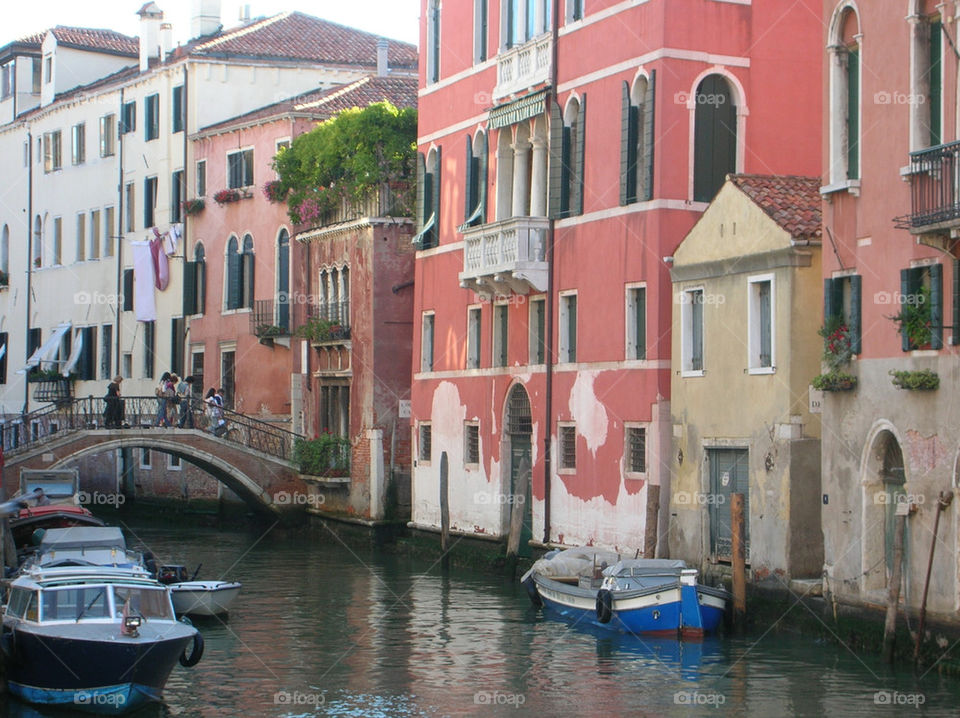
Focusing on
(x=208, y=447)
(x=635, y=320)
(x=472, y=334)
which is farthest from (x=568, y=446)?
(x=208, y=447)

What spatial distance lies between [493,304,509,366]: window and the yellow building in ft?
17.9

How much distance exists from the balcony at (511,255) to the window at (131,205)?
707 inches

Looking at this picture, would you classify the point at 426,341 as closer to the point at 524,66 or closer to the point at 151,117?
the point at 524,66

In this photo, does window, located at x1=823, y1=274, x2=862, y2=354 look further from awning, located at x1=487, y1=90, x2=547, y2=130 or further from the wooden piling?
awning, located at x1=487, y1=90, x2=547, y2=130

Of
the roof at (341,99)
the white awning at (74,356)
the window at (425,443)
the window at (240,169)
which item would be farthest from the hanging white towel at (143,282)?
the window at (425,443)

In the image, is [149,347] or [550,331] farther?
[149,347]

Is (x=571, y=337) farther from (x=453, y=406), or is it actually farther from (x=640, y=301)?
(x=453, y=406)

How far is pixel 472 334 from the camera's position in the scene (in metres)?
29.0

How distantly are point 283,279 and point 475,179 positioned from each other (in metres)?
9.50

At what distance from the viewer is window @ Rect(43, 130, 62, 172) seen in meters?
47.4

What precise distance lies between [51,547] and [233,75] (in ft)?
66.6

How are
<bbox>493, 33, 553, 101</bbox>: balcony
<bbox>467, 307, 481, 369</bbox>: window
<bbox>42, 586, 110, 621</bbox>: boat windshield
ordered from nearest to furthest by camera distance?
<bbox>42, 586, 110, 621</bbox>: boat windshield, <bbox>493, 33, 553, 101</bbox>: balcony, <bbox>467, 307, 481, 369</bbox>: window

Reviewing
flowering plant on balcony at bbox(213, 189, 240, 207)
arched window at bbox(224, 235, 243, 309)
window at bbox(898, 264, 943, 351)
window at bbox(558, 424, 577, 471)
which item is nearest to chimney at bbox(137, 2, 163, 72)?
flowering plant on balcony at bbox(213, 189, 240, 207)

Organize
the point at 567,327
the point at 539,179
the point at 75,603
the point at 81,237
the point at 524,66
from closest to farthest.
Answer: the point at 75,603 < the point at 567,327 < the point at 539,179 < the point at 524,66 < the point at 81,237
